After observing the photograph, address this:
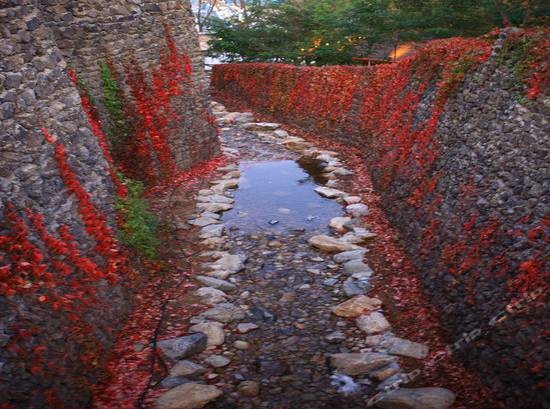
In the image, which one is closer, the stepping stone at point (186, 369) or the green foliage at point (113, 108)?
the stepping stone at point (186, 369)

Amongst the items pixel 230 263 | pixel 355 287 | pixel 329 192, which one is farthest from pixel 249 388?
pixel 329 192

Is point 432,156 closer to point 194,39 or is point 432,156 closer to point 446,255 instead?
point 446,255

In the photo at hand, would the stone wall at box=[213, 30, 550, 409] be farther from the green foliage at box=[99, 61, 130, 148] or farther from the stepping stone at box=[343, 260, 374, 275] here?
the green foliage at box=[99, 61, 130, 148]

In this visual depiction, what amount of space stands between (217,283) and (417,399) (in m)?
3.49

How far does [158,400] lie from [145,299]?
6.56ft

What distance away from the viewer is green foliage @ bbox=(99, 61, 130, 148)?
9156mm

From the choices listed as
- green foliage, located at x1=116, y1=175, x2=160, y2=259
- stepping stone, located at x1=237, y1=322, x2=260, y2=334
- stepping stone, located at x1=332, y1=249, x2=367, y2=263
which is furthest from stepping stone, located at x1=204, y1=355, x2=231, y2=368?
stepping stone, located at x1=332, y1=249, x2=367, y2=263

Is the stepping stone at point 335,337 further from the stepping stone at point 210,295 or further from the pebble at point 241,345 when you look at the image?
the stepping stone at point 210,295

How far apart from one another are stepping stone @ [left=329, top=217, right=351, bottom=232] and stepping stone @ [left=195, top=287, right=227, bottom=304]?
9.87 feet

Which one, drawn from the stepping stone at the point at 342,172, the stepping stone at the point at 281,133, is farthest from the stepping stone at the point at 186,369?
the stepping stone at the point at 281,133

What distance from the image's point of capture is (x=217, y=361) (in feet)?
18.3

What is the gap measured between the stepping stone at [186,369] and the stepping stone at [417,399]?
80.1 inches

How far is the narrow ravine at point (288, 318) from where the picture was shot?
16.6 ft

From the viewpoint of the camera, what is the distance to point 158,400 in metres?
4.88
